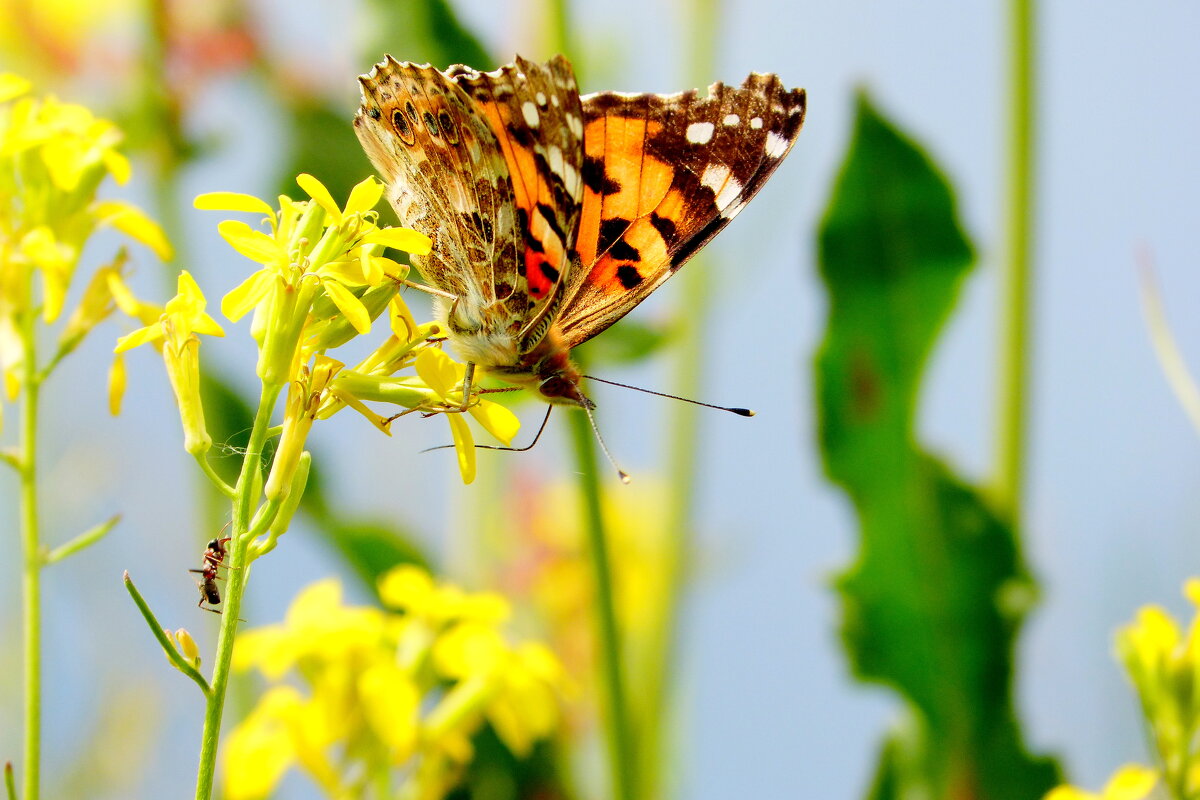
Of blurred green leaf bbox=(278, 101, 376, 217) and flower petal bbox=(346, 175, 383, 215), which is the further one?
blurred green leaf bbox=(278, 101, 376, 217)

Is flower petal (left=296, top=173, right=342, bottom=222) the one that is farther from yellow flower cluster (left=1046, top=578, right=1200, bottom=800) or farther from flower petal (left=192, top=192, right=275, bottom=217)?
yellow flower cluster (left=1046, top=578, right=1200, bottom=800)

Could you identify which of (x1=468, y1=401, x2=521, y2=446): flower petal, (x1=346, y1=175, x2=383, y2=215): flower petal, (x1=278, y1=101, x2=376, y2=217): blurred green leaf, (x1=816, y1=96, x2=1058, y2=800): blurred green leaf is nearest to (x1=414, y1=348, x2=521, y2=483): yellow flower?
(x1=468, y1=401, x2=521, y2=446): flower petal

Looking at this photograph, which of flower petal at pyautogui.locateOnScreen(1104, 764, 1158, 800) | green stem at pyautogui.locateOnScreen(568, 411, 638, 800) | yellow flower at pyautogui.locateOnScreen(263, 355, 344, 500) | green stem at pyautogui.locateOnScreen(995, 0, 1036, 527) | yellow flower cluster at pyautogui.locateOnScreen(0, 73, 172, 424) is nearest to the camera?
yellow flower at pyautogui.locateOnScreen(263, 355, 344, 500)

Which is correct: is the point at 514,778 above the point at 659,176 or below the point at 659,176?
below

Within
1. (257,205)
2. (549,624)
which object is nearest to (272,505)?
(257,205)

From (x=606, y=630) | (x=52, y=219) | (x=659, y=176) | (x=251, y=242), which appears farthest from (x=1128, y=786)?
(x=52, y=219)

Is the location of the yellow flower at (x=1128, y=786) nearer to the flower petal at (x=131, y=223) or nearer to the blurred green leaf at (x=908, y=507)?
the blurred green leaf at (x=908, y=507)

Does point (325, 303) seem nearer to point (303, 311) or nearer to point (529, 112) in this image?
point (303, 311)
